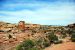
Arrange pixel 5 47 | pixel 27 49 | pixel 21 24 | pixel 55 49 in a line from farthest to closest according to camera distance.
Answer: pixel 21 24
pixel 5 47
pixel 55 49
pixel 27 49

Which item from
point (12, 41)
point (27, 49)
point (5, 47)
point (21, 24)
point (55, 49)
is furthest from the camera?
point (21, 24)

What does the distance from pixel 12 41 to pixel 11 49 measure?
4.68 m

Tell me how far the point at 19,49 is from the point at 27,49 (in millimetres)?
872

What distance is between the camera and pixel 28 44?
20.3m

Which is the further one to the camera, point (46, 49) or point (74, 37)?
point (74, 37)

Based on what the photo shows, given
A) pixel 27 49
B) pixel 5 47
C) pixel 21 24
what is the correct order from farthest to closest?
pixel 21 24 → pixel 5 47 → pixel 27 49

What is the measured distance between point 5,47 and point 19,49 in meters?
4.32

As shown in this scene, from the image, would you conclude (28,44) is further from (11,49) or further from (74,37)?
(74,37)

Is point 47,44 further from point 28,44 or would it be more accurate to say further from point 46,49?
point 28,44

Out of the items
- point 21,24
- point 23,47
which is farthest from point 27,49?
point 21,24

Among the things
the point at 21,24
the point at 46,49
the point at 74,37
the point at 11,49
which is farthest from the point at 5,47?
the point at 21,24

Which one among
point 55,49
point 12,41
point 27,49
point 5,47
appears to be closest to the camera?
point 27,49

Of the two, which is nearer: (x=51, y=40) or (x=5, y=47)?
(x=5, y=47)

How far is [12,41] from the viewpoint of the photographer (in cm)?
2689
